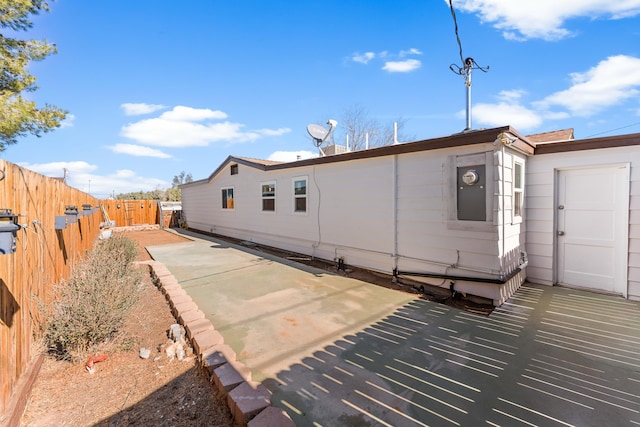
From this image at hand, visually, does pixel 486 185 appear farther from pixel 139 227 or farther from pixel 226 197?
pixel 139 227

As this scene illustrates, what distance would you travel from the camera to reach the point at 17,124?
6.96m

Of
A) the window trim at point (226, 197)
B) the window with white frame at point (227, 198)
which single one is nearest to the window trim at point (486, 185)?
the window trim at point (226, 197)

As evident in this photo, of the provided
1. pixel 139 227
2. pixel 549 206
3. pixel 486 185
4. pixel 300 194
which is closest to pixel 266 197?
pixel 300 194

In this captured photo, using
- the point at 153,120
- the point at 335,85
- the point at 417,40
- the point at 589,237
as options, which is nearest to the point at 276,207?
the point at 417,40

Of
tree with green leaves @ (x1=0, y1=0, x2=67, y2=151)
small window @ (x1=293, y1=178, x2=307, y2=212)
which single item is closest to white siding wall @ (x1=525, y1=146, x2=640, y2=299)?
small window @ (x1=293, y1=178, x2=307, y2=212)

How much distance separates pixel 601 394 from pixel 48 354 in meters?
5.20

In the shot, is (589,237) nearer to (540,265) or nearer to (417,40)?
(540,265)

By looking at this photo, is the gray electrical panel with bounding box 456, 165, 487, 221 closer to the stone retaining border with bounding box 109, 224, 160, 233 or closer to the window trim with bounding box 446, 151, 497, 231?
the window trim with bounding box 446, 151, 497, 231

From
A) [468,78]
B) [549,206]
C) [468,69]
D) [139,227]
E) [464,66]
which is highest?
[464,66]

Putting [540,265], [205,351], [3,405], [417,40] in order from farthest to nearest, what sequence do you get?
1. [417,40]
2. [540,265]
3. [205,351]
4. [3,405]

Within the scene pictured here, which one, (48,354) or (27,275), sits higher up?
(27,275)

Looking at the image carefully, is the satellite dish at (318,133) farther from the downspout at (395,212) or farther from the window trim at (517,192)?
the window trim at (517,192)

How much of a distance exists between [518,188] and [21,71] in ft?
41.1

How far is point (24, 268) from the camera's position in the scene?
243cm
